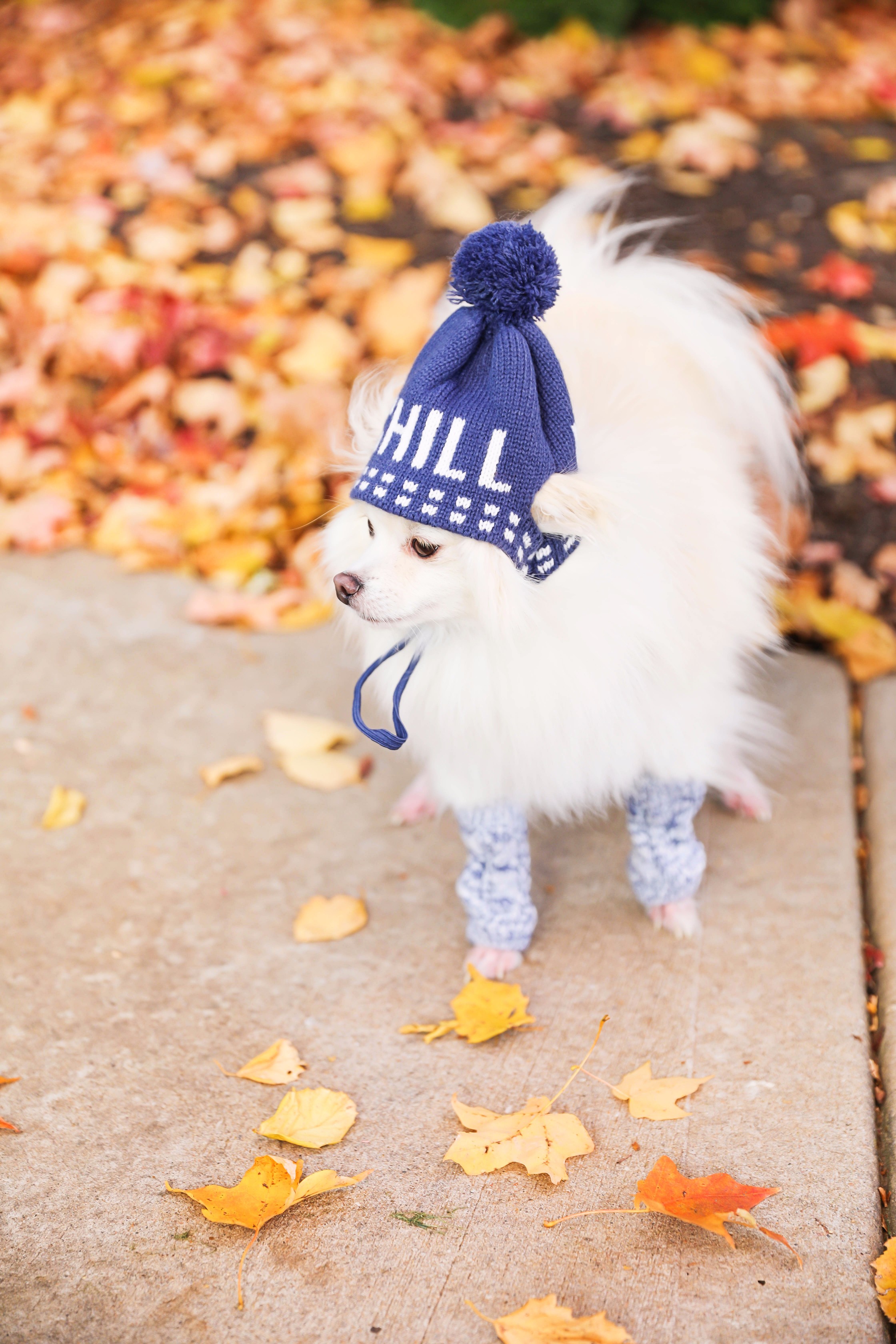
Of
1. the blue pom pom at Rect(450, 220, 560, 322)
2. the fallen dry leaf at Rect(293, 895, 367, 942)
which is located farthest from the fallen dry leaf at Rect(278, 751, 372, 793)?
→ the blue pom pom at Rect(450, 220, 560, 322)

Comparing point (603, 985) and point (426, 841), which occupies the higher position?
point (603, 985)

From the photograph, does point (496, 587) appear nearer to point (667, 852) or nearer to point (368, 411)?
point (368, 411)

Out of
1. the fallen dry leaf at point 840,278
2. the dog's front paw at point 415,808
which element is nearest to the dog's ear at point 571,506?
the dog's front paw at point 415,808

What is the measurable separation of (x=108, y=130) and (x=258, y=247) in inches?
40.3

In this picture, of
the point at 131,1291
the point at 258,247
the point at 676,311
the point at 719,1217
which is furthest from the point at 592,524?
the point at 258,247

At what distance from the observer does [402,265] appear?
12.3ft

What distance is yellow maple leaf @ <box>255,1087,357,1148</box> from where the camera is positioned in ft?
5.92

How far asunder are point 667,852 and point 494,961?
1.35ft

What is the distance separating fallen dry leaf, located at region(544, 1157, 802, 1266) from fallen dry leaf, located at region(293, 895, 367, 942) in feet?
2.61

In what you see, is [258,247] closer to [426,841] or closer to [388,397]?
[388,397]

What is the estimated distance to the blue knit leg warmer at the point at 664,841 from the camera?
7.00ft

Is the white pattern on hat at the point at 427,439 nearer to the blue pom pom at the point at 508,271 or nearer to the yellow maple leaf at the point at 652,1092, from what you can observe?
the blue pom pom at the point at 508,271

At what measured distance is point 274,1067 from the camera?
194 cm

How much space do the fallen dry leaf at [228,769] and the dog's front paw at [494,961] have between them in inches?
32.2
